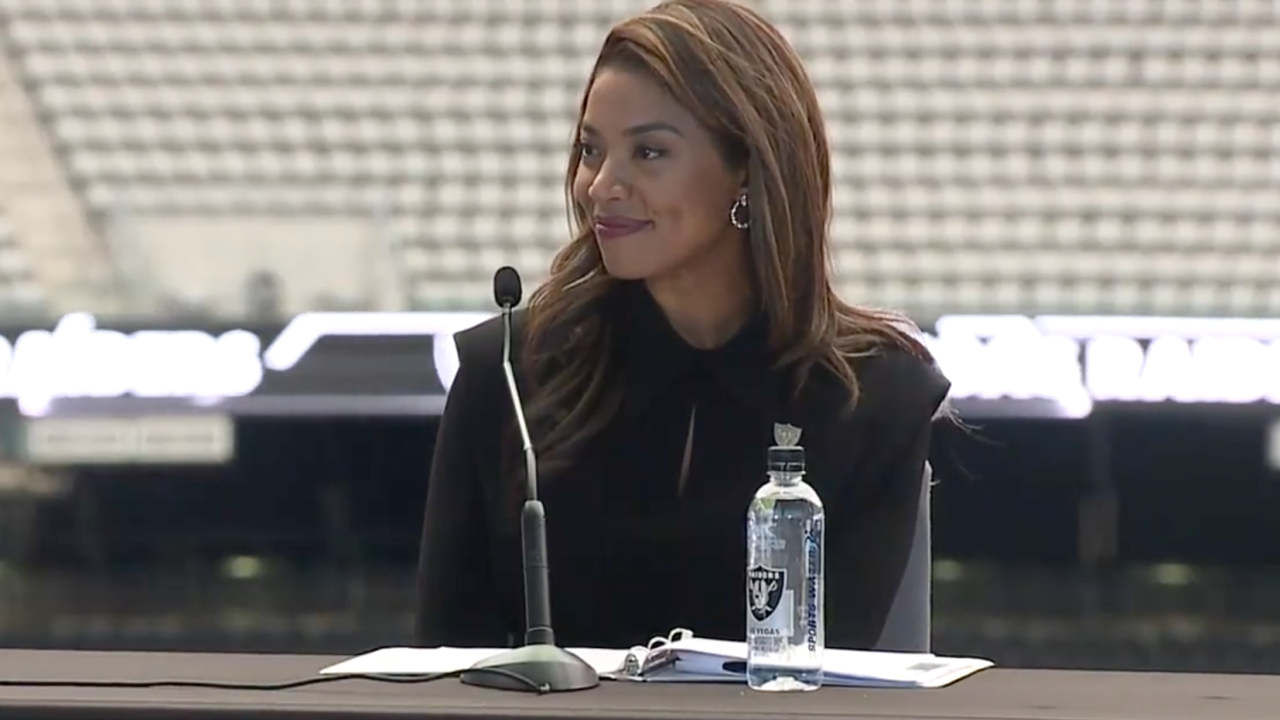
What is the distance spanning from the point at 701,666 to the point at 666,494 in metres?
0.33

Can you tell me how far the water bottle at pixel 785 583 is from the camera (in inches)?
48.9

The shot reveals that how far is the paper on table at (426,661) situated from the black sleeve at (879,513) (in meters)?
0.23

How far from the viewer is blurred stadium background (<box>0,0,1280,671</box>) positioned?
5.01m

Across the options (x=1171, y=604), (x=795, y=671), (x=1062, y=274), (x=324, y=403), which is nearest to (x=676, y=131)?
(x=795, y=671)

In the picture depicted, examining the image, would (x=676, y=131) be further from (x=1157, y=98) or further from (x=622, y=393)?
(x=1157, y=98)

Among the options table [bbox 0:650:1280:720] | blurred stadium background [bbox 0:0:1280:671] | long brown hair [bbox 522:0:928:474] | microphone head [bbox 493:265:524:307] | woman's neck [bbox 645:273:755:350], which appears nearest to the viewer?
table [bbox 0:650:1280:720]

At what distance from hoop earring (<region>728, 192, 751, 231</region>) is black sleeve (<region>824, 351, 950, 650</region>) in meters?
0.17

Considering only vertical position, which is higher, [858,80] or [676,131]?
[858,80]

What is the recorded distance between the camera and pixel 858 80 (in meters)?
6.33

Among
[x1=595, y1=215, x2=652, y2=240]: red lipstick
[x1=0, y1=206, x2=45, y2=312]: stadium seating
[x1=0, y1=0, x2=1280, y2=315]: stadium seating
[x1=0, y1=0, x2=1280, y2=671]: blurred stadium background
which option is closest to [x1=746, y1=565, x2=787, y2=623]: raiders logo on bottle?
[x1=595, y1=215, x2=652, y2=240]: red lipstick

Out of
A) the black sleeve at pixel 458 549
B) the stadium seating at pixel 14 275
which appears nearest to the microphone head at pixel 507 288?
the black sleeve at pixel 458 549

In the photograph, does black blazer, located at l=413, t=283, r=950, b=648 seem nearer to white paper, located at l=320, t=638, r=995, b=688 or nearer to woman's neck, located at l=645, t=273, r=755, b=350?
woman's neck, located at l=645, t=273, r=755, b=350

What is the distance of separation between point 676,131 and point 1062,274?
187 inches

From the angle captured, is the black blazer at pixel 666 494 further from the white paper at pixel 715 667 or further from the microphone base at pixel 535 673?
the microphone base at pixel 535 673
